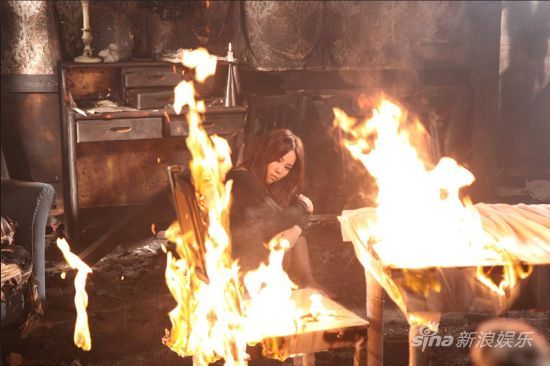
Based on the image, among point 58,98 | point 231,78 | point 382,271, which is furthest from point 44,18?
point 382,271

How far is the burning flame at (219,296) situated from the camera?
9.95 ft

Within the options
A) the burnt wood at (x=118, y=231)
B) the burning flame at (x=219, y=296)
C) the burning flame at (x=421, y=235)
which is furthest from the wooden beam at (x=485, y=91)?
the burning flame at (x=219, y=296)

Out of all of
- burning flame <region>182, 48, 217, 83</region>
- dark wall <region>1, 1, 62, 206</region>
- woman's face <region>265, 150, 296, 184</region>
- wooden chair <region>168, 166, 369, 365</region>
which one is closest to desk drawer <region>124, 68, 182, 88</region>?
burning flame <region>182, 48, 217, 83</region>

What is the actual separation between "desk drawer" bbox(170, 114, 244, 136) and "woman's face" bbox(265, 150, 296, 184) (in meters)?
2.77

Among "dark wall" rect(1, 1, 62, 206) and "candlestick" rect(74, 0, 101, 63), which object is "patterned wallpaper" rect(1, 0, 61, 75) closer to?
"dark wall" rect(1, 1, 62, 206)

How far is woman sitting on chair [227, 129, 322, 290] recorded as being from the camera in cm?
427

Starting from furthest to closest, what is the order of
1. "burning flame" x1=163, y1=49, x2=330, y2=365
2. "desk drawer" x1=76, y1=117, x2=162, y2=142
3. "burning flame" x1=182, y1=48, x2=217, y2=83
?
"burning flame" x1=182, y1=48, x2=217, y2=83, "desk drawer" x1=76, y1=117, x2=162, y2=142, "burning flame" x1=163, y1=49, x2=330, y2=365

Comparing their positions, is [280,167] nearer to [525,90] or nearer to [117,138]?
[117,138]

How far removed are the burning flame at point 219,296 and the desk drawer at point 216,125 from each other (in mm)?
3077

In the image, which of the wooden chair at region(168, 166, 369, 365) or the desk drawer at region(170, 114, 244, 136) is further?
the desk drawer at region(170, 114, 244, 136)

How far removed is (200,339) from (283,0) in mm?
5488

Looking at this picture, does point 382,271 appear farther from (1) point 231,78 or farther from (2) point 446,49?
(2) point 446,49

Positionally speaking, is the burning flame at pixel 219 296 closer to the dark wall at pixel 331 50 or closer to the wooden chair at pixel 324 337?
→ the wooden chair at pixel 324 337

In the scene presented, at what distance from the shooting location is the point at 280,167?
4.33 meters
